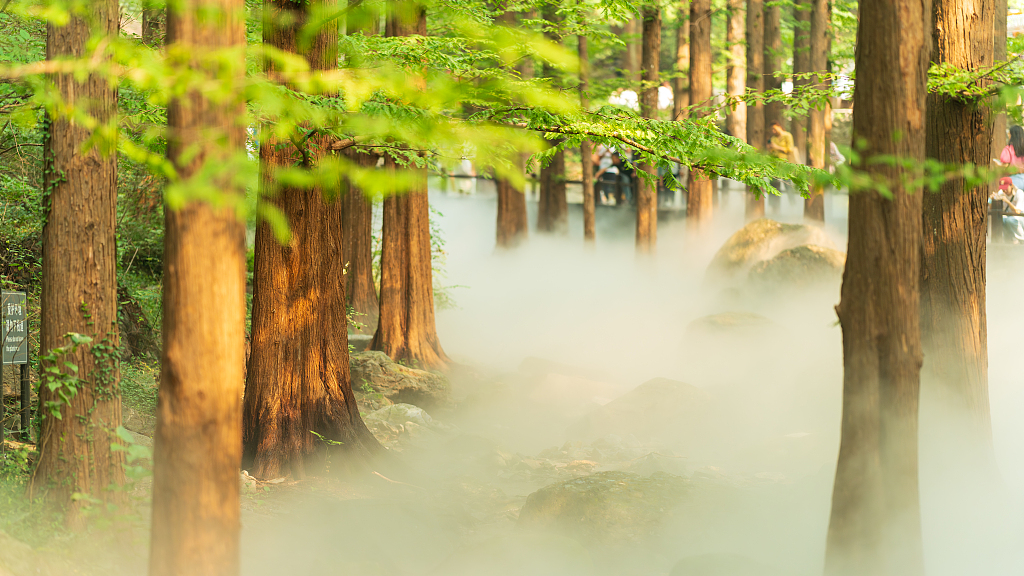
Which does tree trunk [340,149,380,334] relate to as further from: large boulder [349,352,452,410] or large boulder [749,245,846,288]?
large boulder [749,245,846,288]

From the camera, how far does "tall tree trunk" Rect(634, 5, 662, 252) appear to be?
19.0 m

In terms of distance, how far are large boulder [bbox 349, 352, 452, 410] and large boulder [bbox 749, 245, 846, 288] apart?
8147 mm

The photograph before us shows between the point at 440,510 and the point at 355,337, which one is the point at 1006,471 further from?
the point at 355,337

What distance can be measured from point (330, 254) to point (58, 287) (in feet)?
10.9

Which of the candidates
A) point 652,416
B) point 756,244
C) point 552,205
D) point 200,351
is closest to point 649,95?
point 756,244

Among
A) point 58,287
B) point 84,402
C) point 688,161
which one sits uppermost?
point 688,161

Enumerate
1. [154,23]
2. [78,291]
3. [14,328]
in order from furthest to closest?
[154,23] < [14,328] < [78,291]

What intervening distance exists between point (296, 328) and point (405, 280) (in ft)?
19.0

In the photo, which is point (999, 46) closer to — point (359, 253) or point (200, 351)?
point (359, 253)

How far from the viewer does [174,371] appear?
132 inches

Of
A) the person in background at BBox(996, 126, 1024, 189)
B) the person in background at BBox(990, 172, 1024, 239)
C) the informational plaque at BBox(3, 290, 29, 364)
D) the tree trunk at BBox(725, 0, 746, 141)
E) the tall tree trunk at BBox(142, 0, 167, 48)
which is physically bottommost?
the informational plaque at BBox(3, 290, 29, 364)

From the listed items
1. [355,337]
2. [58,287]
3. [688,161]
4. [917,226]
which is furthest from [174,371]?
[355,337]

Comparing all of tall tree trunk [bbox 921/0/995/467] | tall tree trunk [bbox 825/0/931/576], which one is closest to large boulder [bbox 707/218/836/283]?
tall tree trunk [bbox 921/0/995/467]

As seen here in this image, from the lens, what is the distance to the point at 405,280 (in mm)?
13812
